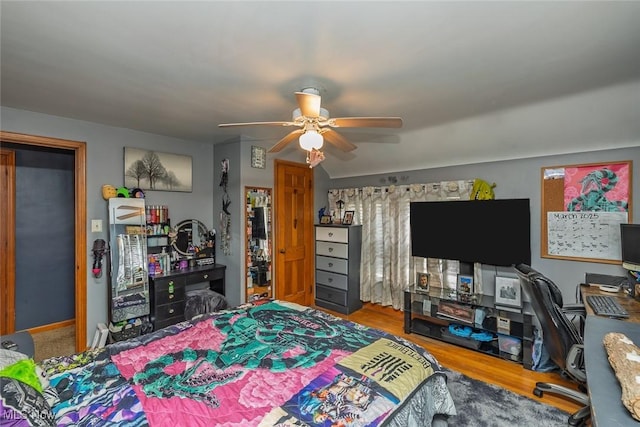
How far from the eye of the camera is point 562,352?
212 centimetres

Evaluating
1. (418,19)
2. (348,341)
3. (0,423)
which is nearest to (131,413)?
(0,423)

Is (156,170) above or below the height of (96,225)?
above

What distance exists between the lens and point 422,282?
12.4 feet

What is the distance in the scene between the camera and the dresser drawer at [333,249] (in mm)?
4344

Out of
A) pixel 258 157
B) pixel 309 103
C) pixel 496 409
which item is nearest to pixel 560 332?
pixel 496 409

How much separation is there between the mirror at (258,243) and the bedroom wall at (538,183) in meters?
2.45

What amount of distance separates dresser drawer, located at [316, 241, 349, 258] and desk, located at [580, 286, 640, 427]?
3.03 m

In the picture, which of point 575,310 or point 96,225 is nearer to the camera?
point 575,310

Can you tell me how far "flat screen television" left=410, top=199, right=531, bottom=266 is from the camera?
3096mm

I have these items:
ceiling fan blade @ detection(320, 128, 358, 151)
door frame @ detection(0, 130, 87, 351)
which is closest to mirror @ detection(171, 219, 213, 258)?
door frame @ detection(0, 130, 87, 351)

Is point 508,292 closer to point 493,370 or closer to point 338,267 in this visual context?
point 493,370

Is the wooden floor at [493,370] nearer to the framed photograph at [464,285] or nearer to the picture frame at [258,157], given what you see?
Answer: the framed photograph at [464,285]

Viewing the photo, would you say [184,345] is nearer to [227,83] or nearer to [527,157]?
[227,83]

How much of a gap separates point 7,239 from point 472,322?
17.7 ft
